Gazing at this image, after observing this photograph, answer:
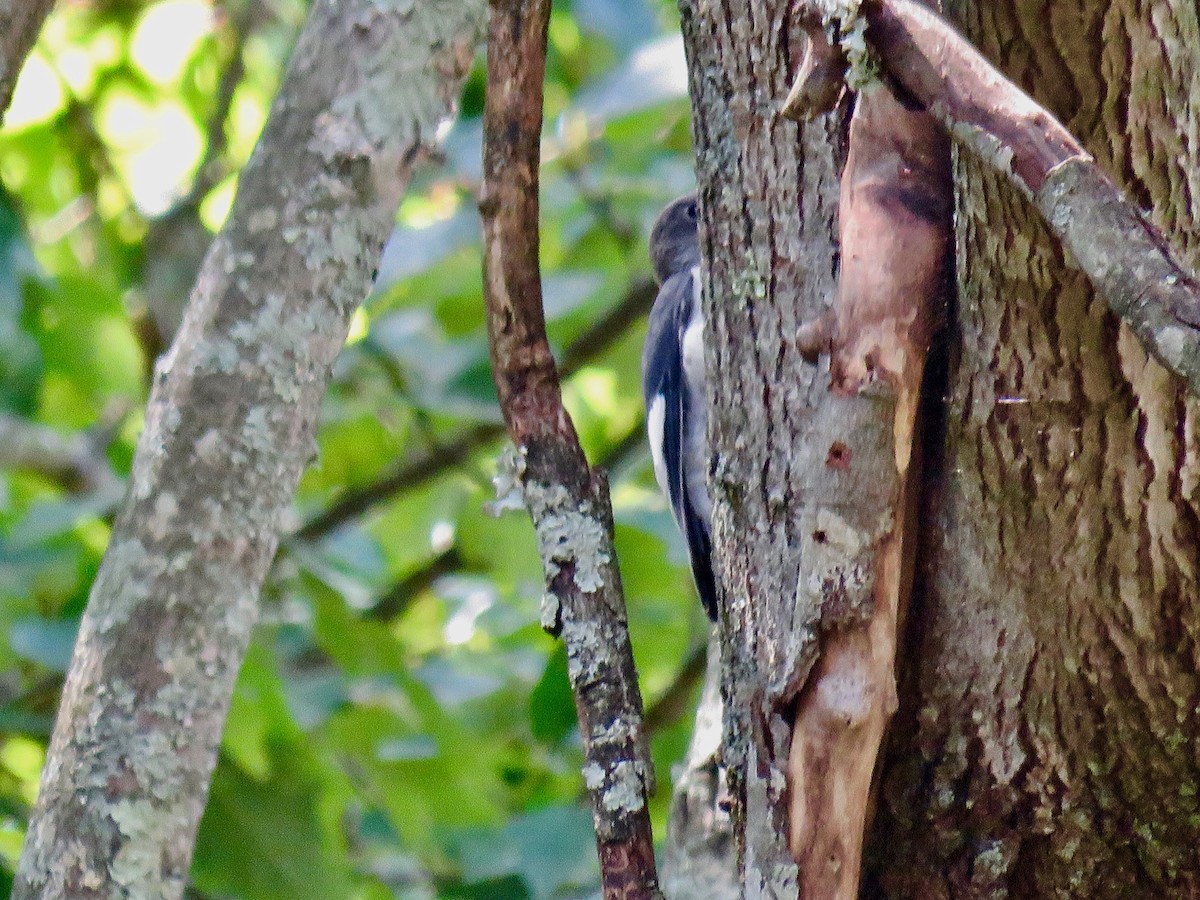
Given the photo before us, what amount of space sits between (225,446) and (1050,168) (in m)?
1.09

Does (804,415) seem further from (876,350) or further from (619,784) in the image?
(619,784)

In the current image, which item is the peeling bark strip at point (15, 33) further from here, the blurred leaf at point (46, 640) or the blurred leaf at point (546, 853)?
the blurred leaf at point (546, 853)

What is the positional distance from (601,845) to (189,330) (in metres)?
0.83

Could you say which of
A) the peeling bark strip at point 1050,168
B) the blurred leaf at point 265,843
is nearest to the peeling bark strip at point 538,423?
the peeling bark strip at point 1050,168

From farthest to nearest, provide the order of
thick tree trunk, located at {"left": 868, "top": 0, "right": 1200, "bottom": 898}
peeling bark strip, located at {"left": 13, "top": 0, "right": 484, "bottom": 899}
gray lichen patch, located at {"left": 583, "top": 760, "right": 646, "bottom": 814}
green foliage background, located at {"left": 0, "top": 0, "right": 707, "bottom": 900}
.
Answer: green foliage background, located at {"left": 0, "top": 0, "right": 707, "bottom": 900}, peeling bark strip, located at {"left": 13, "top": 0, "right": 484, "bottom": 899}, gray lichen patch, located at {"left": 583, "top": 760, "right": 646, "bottom": 814}, thick tree trunk, located at {"left": 868, "top": 0, "right": 1200, "bottom": 898}

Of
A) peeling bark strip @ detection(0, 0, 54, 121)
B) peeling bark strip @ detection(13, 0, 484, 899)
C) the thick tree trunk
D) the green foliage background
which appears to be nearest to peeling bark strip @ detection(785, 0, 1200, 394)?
the thick tree trunk

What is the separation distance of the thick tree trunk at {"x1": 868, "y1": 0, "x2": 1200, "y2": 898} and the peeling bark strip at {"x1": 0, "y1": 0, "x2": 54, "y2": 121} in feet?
3.55

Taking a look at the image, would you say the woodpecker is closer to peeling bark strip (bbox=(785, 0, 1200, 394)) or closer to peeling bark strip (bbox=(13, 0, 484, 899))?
peeling bark strip (bbox=(13, 0, 484, 899))

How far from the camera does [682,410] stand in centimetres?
254

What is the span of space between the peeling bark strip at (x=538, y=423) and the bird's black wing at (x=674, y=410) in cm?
96

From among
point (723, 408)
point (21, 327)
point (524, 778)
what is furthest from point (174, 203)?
point (723, 408)

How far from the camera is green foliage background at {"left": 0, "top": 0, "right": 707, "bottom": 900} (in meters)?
2.42

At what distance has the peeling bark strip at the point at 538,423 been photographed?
1.45 meters

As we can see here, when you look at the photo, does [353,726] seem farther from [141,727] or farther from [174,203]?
[174,203]
